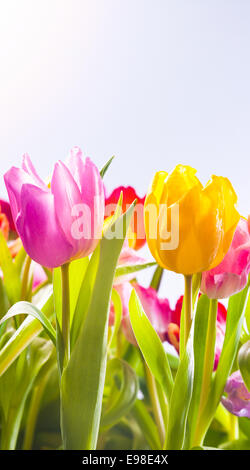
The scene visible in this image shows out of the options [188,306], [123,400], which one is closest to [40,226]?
[188,306]

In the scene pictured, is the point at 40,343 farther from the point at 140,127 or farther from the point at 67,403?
the point at 140,127

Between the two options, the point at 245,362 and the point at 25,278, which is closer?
the point at 245,362

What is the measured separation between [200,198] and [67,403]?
15 cm

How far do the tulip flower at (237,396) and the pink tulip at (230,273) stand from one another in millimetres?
79

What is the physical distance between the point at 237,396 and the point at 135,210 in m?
0.17

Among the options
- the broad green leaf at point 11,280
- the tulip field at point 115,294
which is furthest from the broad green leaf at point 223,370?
the broad green leaf at point 11,280

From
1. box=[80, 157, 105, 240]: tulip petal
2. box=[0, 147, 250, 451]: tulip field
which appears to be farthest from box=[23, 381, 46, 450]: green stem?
box=[80, 157, 105, 240]: tulip petal

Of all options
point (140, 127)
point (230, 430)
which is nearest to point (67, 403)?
point (230, 430)

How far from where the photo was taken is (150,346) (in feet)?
1.17

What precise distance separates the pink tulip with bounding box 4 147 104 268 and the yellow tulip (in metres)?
0.04

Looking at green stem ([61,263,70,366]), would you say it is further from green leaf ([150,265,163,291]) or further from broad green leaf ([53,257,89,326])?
green leaf ([150,265,163,291])

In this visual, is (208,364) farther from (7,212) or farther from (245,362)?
(7,212)

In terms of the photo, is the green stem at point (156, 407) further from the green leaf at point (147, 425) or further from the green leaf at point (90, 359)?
the green leaf at point (90, 359)

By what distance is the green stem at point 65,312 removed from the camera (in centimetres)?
31
